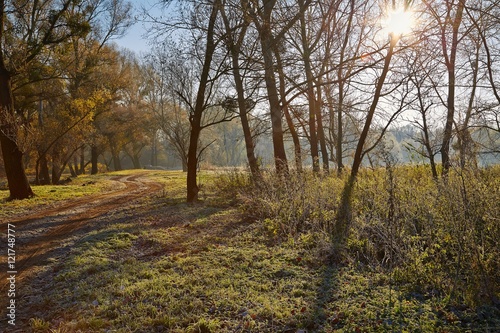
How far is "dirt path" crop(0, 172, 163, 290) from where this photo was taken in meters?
5.85

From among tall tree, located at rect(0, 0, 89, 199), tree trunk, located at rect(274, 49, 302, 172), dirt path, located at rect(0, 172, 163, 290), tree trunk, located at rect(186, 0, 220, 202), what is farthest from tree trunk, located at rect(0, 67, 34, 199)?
tree trunk, located at rect(274, 49, 302, 172)

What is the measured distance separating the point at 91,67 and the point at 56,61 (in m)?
3.28

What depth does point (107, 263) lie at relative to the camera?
17.9ft

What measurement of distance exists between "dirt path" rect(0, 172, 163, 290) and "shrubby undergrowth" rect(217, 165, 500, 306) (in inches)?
164

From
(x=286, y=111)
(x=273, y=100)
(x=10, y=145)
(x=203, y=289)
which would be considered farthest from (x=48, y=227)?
(x=286, y=111)

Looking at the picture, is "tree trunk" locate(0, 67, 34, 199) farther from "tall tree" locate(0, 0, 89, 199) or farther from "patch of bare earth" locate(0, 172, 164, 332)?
"patch of bare earth" locate(0, 172, 164, 332)

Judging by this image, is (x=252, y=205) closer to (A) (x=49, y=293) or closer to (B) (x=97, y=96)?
(A) (x=49, y=293)

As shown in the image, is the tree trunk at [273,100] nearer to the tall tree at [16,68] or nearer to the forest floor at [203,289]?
the forest floor at [203,289]

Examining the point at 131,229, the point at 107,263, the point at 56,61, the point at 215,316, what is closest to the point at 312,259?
the point at 215,316

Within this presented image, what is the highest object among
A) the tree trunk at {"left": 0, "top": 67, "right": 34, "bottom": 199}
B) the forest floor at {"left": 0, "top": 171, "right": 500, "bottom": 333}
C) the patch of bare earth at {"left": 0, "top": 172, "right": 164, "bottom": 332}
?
the tree trunk at {"left": 0, "top": 67, "right": 34, "bottom": 199}

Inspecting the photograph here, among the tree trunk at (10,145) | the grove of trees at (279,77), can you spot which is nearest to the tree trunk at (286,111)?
the grove of trees at (279,77)

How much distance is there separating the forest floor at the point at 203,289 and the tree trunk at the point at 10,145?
21.7 ft

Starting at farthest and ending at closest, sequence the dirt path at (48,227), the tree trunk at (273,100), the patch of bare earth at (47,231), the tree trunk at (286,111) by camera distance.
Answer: the tree trunk at (273,100)
the tree trunk at (286,111)
the dirt path at (48,227)
the patch of bare earth at (47,231)

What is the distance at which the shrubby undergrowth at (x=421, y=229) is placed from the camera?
388cm
